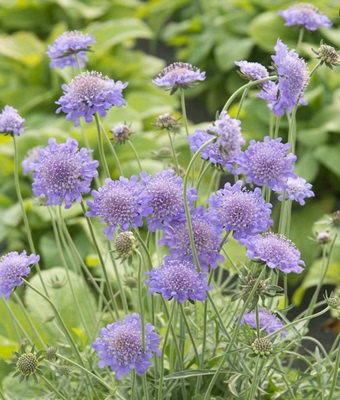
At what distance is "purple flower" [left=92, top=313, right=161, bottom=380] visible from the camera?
964 mm

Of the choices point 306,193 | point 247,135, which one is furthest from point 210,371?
point 247,135

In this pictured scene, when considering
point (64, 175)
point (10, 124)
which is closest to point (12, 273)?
point (64, 175)

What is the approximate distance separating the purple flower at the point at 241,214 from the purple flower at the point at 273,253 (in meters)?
0.02

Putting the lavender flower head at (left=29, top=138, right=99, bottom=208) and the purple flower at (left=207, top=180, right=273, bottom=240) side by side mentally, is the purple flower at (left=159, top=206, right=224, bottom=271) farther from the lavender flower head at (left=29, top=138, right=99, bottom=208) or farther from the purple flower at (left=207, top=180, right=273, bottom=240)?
the lavender flower head at (left=29, top=138, right=99, bottom=208)

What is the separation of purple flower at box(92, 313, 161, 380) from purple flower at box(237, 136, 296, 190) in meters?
0.27

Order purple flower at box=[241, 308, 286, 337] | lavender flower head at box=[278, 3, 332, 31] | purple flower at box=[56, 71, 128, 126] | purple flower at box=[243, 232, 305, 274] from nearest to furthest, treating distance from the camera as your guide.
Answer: purple flower at box=[243, 232, 305, 274], purple flower at box=[56, 71, 128, 126], purple flower at box=[241, 308, 286, 337], lavender flower head at box=[278, 3, 332, 31]

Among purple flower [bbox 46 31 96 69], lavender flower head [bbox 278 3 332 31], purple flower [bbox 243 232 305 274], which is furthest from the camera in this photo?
lavender flower head [bbox 278 3 332 31]

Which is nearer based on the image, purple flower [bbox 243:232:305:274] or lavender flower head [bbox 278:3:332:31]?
purple flower [bbox 243:232:305:274]

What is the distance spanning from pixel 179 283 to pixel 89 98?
0.29 m

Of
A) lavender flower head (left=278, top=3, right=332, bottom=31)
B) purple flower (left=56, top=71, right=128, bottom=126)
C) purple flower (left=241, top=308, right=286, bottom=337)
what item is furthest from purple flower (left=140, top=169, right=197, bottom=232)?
lavender flower head (left=278, top=3, right=332, bottom=31)

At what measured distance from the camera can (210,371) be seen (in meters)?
1.04

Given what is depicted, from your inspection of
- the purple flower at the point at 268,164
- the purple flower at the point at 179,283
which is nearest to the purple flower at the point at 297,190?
the purple flower at the point at 268,164

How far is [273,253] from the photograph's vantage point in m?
0.91

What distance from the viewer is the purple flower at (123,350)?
3.16 feet
